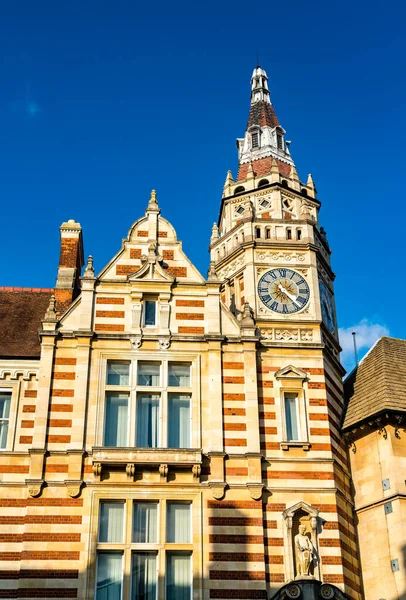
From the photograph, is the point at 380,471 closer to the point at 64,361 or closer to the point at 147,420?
the point at 147,420

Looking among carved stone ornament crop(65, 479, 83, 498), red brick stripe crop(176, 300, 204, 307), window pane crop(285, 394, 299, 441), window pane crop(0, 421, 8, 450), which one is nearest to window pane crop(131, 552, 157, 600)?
carved stone ornament crop(65, 479, 83, 498)

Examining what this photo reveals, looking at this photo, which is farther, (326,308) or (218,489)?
(326,308)

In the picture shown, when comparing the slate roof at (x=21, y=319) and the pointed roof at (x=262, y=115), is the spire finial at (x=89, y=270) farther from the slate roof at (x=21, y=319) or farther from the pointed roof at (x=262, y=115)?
the pointed roof at (x=262, y=115)

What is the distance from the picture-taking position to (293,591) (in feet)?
65.3

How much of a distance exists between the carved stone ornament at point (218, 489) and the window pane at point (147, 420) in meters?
1.91

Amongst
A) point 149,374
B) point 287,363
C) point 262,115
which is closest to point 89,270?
point 149,374

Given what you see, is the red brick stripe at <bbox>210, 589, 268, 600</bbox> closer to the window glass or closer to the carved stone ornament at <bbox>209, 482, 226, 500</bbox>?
the carved stone ornament at <bbox>209, 482, 226, 500</bbox>

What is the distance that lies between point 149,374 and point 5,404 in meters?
4.25

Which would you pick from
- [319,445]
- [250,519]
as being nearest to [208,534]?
[250,519]

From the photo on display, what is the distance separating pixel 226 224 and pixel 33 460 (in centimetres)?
1140

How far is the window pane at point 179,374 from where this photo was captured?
23.5 meters

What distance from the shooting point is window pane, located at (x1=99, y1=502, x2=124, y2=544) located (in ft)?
69.1

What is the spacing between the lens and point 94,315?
A: 2428 cm

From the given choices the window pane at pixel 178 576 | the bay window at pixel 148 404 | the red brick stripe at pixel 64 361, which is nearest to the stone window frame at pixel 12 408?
the red brick stripe at pixel 64 361
